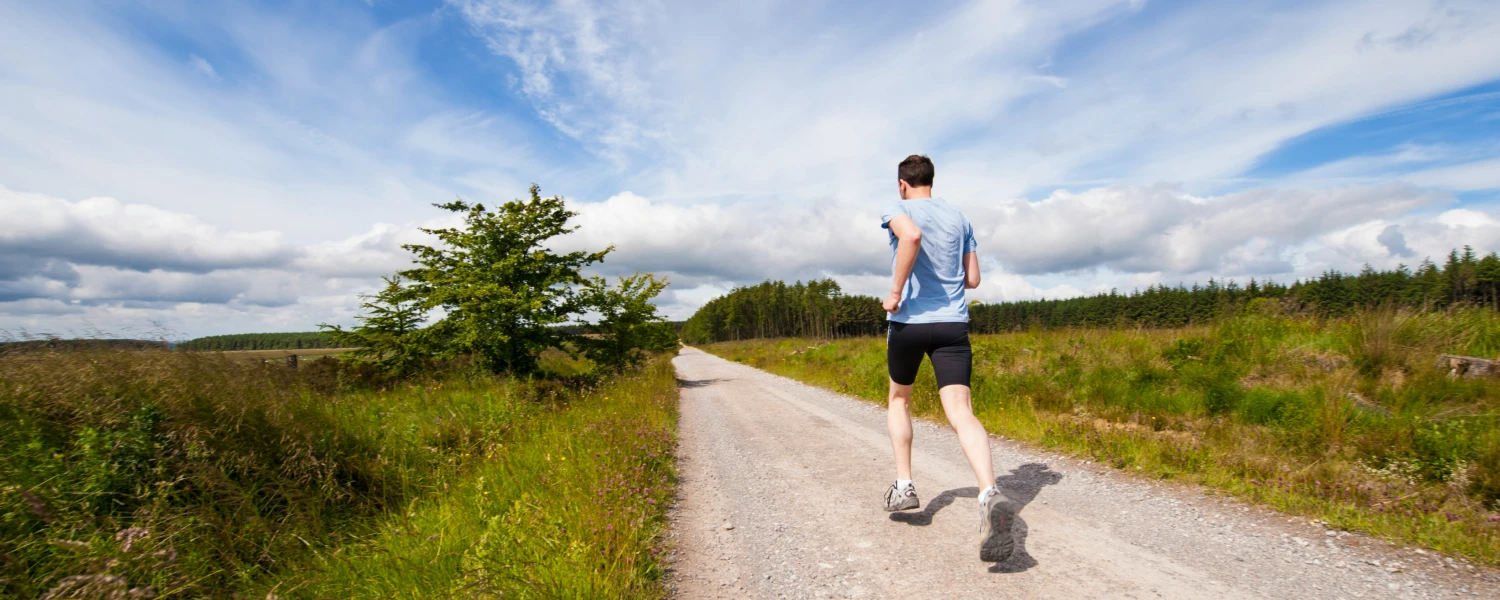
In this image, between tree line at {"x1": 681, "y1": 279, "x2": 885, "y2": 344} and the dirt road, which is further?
tree line at {"x1": 681, "y1": 279, "x2": 885, "y2": 344}

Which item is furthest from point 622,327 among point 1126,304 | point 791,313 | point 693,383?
point 791,313

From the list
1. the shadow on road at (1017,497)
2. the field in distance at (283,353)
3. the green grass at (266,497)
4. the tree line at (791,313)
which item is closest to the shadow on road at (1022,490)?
the shadow on road at (1017,497)

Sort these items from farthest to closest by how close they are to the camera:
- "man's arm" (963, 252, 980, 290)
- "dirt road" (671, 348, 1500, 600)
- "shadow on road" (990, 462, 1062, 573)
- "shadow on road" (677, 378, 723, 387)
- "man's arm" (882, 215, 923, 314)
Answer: "shadow on road" (677, 378, 723, 387) < "man's arm" (963, 252, 980, 290) < "man's arm" (882, 215, 923, 314) < "shadow on road" (990, 462, 1062, 573) < "dirt road" (671, 348, 1500, 600)

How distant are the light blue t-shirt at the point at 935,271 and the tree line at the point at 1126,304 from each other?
1.94 ft

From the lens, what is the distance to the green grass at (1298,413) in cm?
348

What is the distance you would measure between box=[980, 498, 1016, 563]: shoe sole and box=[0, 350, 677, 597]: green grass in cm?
161

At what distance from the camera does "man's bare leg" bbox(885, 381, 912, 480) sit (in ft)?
11.6

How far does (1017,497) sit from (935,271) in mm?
2000

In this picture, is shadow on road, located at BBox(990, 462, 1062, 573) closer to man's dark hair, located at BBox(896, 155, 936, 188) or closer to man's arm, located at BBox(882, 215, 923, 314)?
man's arm, located at BBox(882, 215, 923, 314)

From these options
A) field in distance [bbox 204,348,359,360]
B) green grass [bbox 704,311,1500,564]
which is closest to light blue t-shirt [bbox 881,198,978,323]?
green grass [bbox 704,311,1500,564]

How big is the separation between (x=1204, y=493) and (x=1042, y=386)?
4138mm

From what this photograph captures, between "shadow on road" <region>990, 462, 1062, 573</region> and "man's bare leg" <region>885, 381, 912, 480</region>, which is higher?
"man's bare leg" <region>885, 381, 912, 480</region>

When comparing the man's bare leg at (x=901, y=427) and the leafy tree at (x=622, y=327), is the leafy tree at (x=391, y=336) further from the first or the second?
the man's bare leg at (x=901, y=427)

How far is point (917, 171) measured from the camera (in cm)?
353
